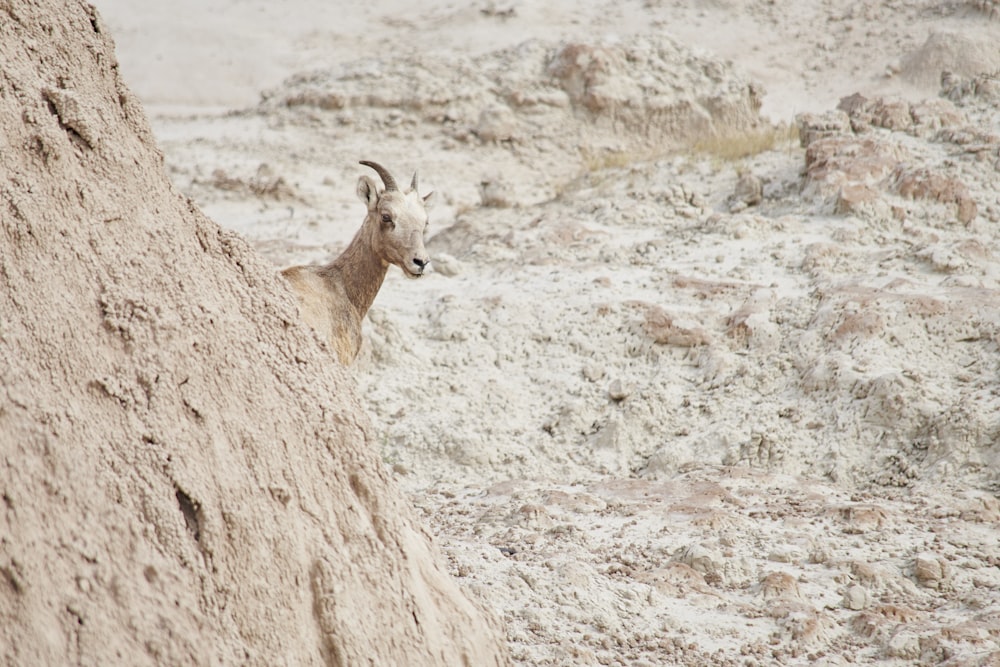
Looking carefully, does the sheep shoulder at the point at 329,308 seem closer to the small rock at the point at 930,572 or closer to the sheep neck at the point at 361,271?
the sheep neck at the point at 361,271

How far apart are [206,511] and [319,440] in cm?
58

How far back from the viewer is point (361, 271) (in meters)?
6.73

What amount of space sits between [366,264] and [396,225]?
0.31 metres

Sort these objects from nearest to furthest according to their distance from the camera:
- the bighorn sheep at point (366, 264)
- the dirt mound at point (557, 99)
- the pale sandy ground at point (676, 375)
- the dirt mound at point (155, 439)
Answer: the dirt mound at point (155, 439) → the pale sandy ground at point (676, 375) → the bighorn sheep at point (366, 264) → the dirt mound at point (557, 99)

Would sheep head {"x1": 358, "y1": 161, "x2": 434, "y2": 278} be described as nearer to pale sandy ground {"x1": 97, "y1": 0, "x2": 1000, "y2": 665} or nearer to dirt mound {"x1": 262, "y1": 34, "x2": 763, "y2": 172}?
pale sandy ground {"x1": 97, "y1": 0, "x2": 1000, "y2": 665}

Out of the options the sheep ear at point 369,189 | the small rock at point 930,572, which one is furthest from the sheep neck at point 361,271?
the small rock at point 930,572

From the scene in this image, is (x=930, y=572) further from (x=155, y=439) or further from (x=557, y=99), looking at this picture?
(x=557, y=99)

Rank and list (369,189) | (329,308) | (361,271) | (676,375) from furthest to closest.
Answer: (676,375), (369,189), (361,271), (329,308)

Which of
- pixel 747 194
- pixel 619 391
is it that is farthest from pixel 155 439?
pixel 747 194

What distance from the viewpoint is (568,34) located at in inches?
726

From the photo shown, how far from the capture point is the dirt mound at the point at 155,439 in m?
2.80

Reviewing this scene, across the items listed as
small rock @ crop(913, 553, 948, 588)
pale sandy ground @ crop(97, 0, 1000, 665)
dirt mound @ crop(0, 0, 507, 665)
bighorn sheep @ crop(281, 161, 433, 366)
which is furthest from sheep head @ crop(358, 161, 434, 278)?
small rock @ crop(913, 553, 948, 588)

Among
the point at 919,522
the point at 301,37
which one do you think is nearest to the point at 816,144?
the point at 919,522

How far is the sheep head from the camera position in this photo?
6.68 m
